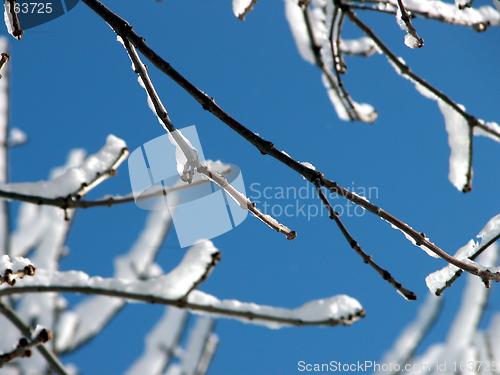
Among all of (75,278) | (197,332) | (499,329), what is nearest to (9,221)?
(75,278)

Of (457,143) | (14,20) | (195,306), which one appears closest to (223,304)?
(195,306)

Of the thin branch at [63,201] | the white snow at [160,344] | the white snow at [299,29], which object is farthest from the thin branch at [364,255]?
the white snow at [160,344]

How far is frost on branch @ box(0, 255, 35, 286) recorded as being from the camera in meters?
1.00

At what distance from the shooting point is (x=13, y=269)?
1.08 metres

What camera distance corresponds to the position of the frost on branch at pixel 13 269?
1005mm

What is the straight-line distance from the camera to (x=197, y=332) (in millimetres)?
3443

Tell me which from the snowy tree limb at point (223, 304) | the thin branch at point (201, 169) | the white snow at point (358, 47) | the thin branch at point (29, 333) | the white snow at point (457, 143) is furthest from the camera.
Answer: the white snow at point (358, 47)

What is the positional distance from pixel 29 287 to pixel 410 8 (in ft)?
6.89

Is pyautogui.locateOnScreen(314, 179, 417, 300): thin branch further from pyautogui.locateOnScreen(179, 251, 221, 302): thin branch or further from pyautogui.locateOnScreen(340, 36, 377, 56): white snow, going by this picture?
pyautogui.locateOnScreen(340, 36, 377, 56): white snow

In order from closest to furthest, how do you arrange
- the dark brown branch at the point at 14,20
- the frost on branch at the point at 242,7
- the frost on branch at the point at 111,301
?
the dark brown branch at the point at 14,20, the frost on branch at the point at 242,7, the frost on branch at the point at 111,301

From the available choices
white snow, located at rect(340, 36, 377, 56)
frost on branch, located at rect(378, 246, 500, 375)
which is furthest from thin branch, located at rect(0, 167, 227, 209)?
frost on branch, located at rect(378, 246, 500, 375)

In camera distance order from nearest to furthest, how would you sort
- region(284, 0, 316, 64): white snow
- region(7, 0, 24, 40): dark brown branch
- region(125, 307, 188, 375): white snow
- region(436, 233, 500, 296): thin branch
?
region(436, 233, 500, 296): thin branch
region(7, 0, 24, 40): dark brown branch
region(284, 0, 316, 64): white snow
region(125, 307, 188, 375): white snow

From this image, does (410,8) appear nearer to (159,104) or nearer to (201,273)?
(159,104)

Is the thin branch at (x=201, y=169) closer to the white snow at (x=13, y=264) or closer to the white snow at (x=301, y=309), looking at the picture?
the white snow at (x=13, y=264)
